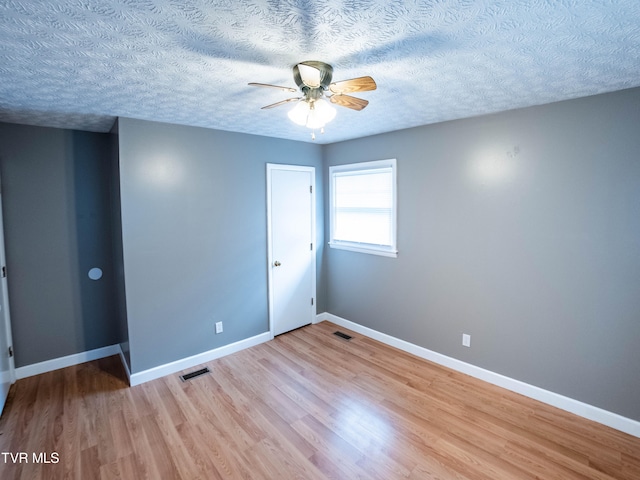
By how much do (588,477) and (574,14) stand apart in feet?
8.35

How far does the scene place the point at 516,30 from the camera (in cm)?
143

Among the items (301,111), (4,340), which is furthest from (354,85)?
(4,340)

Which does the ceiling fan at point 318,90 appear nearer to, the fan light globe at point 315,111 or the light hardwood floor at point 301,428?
the fan light globe at point 315,111

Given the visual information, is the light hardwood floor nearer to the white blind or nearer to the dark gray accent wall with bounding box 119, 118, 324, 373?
the dark gray accent wall with bounding box 119, 118, 324, 373

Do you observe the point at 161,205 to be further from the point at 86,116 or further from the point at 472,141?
the point at 472,141

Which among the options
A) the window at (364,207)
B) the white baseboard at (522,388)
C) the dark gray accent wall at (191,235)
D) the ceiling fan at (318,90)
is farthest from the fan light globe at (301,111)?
the white baseboard at (522,388)

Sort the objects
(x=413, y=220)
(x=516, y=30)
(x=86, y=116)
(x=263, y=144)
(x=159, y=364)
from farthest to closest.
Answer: (x=263, y=144), (x=413, y=220), (x=159, y=364), (x=86, y=116), (x=516, y=30)

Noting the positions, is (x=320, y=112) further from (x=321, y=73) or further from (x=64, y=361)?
(x=64, y=361)

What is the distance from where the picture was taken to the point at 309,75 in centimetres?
167

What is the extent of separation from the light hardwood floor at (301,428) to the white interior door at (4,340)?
0.12 meters

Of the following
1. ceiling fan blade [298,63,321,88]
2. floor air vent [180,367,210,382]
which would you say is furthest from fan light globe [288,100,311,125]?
floor air vent [180,367,210,382]

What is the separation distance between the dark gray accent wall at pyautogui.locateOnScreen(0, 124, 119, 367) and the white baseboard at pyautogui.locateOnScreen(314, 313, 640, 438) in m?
3.23

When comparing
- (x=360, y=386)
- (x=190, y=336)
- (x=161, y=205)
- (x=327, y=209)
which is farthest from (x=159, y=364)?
(x=327, y=209)

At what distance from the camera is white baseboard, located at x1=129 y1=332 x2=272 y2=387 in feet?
10.0
